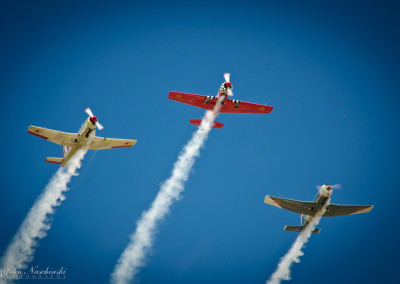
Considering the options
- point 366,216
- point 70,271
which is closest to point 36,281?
point 70,271

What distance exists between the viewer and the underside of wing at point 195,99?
101 ft

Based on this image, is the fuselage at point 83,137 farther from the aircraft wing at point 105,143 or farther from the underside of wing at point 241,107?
the underside of wing at point 241,107

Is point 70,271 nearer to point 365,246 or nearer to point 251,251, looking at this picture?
point 251,251

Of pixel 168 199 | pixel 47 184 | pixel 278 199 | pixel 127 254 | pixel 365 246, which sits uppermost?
pixel 365 246

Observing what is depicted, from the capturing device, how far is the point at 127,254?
3244cm

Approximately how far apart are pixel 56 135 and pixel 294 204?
61.1ft

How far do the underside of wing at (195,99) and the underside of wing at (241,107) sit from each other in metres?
1.15

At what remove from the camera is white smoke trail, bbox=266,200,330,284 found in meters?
30.3

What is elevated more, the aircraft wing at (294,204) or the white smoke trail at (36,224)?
the aircraft wing at (294,204)

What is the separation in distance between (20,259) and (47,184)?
6.44 m

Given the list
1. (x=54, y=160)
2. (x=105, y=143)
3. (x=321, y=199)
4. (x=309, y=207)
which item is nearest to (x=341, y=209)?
(x=309, y=207)

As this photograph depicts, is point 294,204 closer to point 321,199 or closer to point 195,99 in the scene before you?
point 321,199

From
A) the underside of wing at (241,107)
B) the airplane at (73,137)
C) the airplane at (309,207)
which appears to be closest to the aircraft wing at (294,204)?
the airplane at (309,207)

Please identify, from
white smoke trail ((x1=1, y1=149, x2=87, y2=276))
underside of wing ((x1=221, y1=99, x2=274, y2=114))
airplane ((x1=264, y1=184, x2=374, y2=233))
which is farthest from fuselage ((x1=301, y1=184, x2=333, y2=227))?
white smoke trail ((x1=1, y1=149, x2=87, y2=276))
